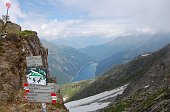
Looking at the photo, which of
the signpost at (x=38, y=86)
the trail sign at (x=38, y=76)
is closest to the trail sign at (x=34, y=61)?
the signpost at (x=38, y=86)

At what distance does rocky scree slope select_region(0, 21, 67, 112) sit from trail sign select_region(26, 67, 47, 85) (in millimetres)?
10486

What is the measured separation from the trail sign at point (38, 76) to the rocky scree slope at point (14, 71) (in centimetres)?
1049

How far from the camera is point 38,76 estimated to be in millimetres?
15547

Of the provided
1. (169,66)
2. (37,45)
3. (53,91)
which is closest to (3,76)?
(37,45)

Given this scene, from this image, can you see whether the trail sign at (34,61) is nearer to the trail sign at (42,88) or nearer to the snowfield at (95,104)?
the trail sign at (42,88)

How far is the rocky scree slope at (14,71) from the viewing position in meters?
26.9

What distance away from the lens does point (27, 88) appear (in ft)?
51.0

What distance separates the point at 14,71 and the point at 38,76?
50.6ft

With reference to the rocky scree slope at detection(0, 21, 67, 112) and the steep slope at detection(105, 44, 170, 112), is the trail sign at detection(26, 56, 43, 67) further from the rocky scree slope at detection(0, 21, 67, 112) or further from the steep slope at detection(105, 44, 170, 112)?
the steep slope at detection(105, 44, 170, 112)

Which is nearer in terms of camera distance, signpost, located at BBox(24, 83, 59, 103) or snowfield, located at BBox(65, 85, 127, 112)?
signpost, located at BBox(24, 83, 59, 103)

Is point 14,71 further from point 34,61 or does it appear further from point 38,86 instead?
point 38,86

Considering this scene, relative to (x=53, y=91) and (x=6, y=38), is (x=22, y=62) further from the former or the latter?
(x=53, y=91)

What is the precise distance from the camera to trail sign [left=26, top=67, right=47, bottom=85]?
15.4m

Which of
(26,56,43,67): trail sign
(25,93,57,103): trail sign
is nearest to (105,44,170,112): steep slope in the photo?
(25,93,57,103): trail sign
